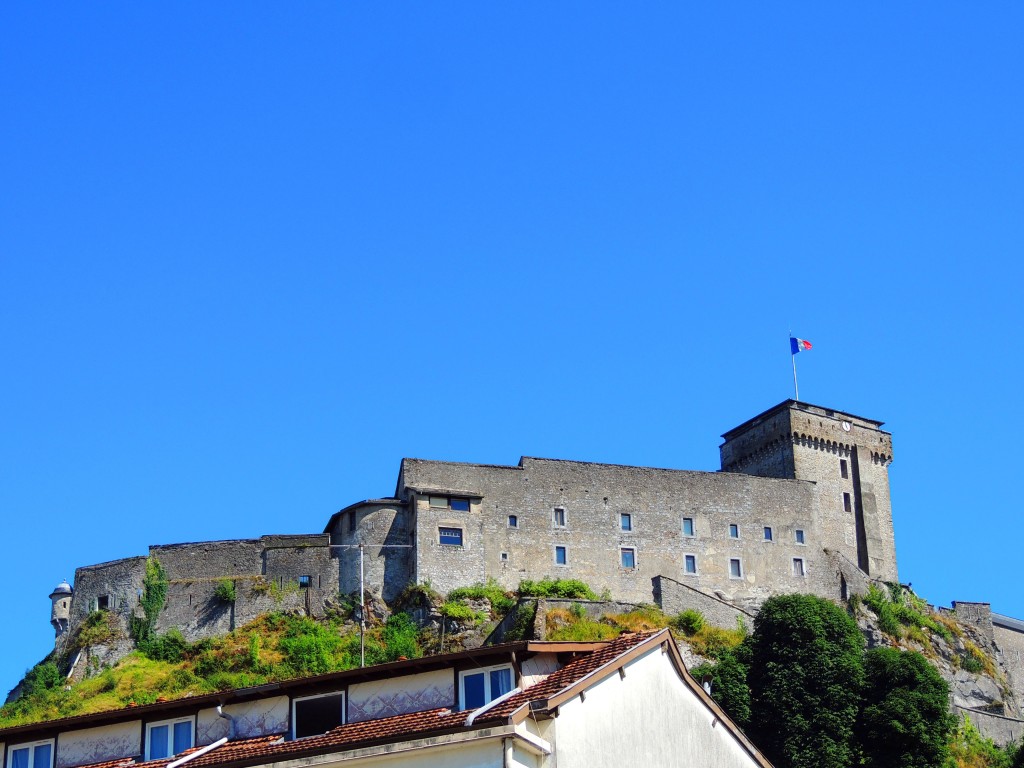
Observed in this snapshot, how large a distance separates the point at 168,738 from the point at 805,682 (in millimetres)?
31976

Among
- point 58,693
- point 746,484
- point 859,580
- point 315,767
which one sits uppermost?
point 746,484

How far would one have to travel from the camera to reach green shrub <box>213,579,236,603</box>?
2714 inches

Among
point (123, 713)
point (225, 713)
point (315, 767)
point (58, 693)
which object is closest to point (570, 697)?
point (315, 767)

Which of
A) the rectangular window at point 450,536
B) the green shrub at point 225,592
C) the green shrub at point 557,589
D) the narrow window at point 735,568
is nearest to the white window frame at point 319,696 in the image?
the green shrub at point 557,589

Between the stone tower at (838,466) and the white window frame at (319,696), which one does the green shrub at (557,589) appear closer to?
the stone tower at (838,466)

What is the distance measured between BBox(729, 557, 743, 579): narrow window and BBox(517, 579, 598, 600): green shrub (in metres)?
8.51

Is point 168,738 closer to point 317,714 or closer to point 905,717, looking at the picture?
point 317,714

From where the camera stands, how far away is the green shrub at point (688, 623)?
219ft

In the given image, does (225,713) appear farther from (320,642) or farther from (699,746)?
(320,642)

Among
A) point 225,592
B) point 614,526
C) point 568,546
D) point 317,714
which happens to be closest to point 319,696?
point 317,714

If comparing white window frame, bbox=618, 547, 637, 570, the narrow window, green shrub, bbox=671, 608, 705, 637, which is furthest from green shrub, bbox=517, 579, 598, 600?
the narrow window

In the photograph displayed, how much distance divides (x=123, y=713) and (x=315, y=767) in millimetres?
5797

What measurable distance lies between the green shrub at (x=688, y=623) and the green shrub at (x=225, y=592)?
20.1 metres

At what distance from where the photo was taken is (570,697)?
79.4 ft
